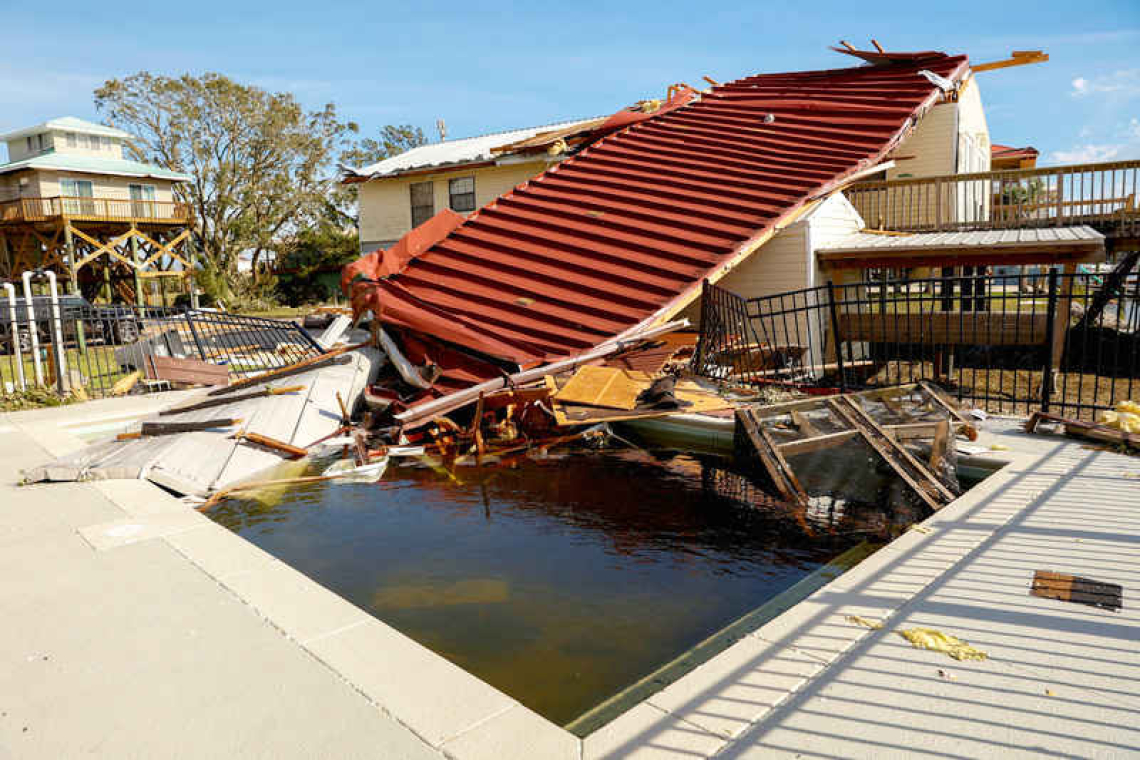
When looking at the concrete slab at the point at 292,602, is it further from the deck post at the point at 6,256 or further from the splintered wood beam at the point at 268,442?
the deck post at the point at 6,256

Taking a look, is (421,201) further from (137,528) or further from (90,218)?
(137,528)

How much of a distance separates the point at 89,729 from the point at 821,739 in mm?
2725

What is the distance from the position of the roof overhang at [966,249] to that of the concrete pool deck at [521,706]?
703 centimetres

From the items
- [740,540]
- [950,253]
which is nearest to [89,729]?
[740,540]

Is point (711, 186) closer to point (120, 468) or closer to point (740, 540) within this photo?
point (740, 540)

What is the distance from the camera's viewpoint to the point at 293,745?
2.57 meters

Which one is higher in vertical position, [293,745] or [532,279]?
[532,279]

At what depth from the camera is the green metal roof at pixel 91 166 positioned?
34312 millimetres

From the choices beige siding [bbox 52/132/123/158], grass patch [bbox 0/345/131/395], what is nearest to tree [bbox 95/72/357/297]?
beige siding [bbox 52/132/123/158]

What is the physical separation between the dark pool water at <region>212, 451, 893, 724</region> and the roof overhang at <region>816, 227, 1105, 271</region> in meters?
5.93

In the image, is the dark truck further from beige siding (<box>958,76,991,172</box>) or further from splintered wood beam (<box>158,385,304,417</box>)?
beige siding (<box>958,76,991,172</box>)

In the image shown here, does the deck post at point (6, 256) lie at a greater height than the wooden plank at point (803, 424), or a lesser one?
greater

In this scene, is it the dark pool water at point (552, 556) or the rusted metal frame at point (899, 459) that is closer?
the dark pool water at point (552, 556)

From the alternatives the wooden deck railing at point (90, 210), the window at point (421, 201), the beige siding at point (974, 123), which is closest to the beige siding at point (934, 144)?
the beige siding at point (974, 123)
